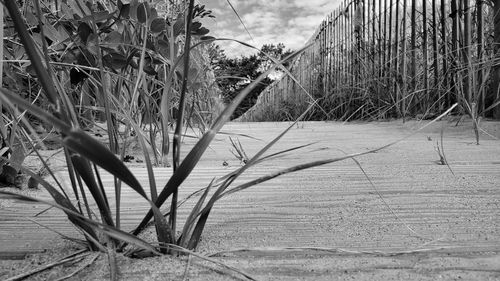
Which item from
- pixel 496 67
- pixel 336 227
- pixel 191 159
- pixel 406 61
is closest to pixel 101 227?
pixel 191 159

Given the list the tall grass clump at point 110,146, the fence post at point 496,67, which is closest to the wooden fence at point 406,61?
the fence post at point 496,67

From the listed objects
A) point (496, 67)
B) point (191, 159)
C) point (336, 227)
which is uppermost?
point (496, 67)

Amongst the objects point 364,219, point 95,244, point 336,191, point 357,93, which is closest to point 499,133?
point 336,191

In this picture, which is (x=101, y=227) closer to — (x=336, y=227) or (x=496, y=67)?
(x=336, y=227)

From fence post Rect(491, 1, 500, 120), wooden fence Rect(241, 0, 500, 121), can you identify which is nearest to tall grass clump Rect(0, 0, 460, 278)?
wooden fence Rect(241, 0, 500, 121)

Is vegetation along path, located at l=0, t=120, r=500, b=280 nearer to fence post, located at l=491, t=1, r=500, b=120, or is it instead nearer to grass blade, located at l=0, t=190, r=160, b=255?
grass blade, located at l=0, t=190, r=160, b=255

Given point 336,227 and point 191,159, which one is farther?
point 336,227

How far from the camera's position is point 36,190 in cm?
108

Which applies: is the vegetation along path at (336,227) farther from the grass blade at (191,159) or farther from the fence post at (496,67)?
the fence post at (496,67)

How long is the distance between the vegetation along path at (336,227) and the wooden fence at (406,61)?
221 mm

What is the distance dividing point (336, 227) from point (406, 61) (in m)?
4.67

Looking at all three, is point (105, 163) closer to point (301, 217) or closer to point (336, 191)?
point (301, 217)

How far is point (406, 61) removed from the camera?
506 centimetres

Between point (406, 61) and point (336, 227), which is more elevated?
point (406, 61)
